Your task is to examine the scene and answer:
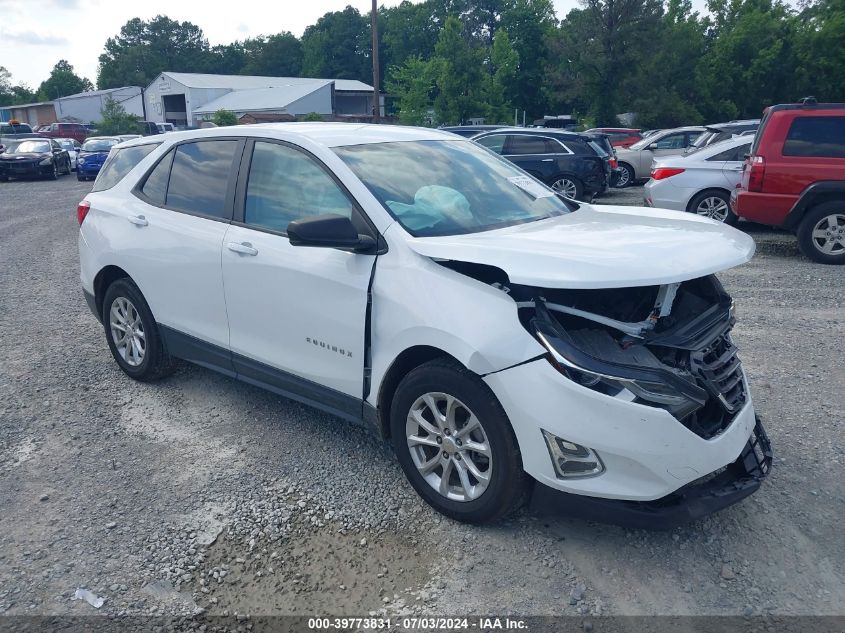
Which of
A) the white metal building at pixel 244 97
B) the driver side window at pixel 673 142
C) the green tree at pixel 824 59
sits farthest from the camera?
the white metal building at pixel 244 97

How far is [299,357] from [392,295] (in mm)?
799

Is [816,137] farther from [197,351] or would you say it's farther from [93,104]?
[93,104]

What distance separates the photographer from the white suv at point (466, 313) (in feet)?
9.39

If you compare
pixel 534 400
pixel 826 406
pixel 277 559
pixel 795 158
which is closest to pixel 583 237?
pixel 534 400

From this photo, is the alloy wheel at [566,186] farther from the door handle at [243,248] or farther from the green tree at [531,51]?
the green tree at [531,51]

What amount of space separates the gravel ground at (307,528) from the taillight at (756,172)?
4309mm

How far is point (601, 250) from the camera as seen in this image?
307 cm

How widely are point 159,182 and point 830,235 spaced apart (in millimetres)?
7994

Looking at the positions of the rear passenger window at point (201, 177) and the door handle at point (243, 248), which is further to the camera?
the rear passenger window at point (201, 177)

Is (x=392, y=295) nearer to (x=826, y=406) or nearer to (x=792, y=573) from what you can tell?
(x=792, y=573)

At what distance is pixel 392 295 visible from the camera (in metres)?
3.35

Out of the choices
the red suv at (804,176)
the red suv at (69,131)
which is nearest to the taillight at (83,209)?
the red suv at (804,176)

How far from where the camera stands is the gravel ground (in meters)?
2.89

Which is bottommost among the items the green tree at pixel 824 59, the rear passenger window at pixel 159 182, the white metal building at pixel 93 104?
the rear passenger window at pixel 159 182
